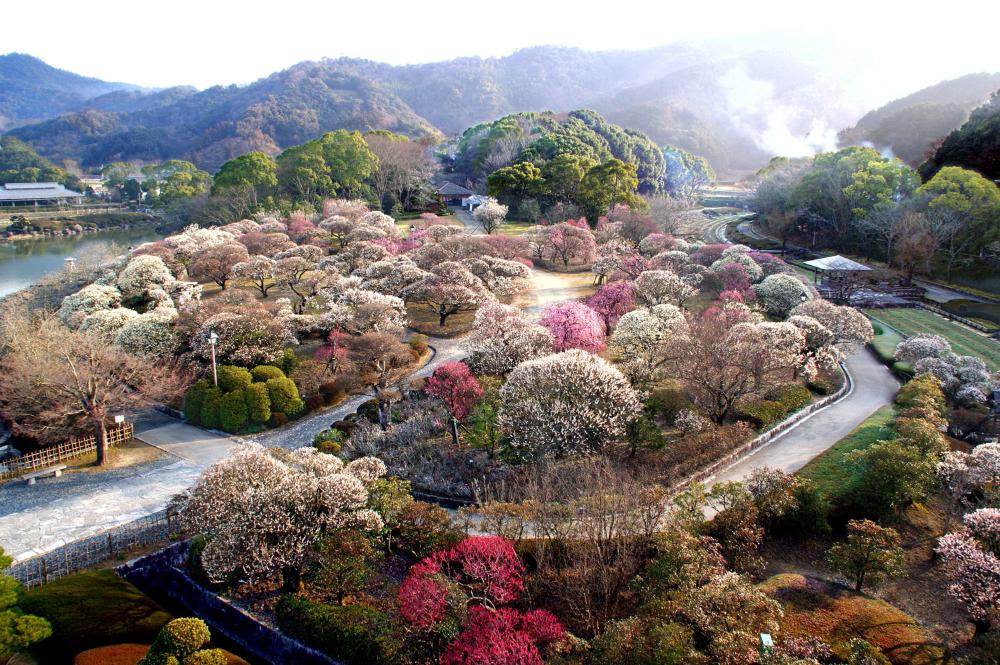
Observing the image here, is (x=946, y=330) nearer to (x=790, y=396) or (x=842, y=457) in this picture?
(x=790, y=396)

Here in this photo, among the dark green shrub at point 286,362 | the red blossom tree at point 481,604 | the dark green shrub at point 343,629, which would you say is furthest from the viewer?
the dark green shrub at point 286,362

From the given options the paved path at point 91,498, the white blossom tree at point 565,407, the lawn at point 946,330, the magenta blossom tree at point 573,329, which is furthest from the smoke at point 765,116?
the paved path at point 91,498

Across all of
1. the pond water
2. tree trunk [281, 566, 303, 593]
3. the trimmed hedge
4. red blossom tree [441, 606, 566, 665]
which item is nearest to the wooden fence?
tree trunk [281, 566, 303, 593]

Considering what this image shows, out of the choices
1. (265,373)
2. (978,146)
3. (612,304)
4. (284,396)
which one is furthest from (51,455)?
(978,146)

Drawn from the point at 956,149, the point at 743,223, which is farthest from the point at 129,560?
the point at 743,223

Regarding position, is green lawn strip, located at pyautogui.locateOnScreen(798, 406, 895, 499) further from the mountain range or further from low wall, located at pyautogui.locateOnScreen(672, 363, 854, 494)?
the mountain range

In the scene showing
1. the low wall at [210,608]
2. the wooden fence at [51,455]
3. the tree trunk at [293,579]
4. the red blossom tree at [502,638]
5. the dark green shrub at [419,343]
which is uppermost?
the dark green shrub at [419,343]

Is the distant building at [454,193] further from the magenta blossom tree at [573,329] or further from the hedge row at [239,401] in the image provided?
the hedge row at [239,401]
